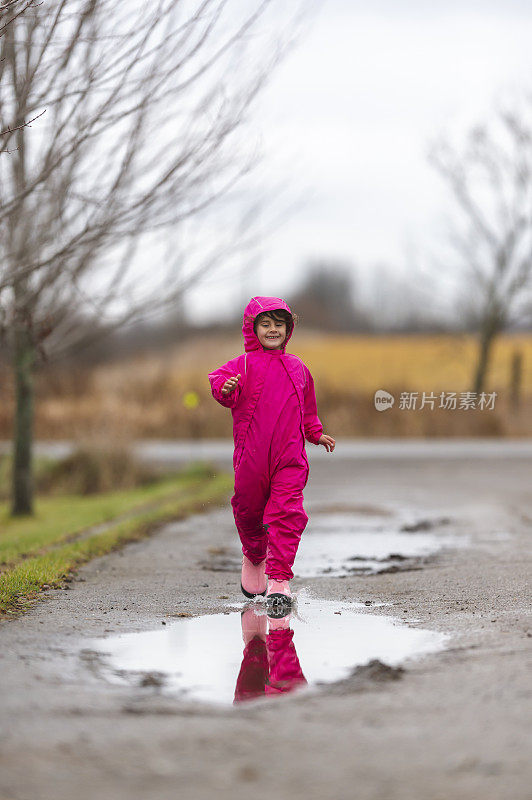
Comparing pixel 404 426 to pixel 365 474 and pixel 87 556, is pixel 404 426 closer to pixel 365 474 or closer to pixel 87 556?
pixel 365 474

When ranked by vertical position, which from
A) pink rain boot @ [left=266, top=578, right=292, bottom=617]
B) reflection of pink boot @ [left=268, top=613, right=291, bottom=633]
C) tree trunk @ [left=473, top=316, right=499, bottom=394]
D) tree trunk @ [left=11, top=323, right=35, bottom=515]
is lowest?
reflection of pink boot @ [left=268, top=613, right=291, bottom=633]

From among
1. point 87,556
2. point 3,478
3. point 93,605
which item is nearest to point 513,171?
point 3,478

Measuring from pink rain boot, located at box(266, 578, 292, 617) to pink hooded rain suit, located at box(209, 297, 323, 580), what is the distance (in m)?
0.04

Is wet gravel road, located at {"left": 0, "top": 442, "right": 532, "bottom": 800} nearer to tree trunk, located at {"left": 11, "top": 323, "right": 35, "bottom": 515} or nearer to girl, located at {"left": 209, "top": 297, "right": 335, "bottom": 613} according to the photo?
girl, located at {"left": 209, "top": 297, "right": 335, "bottom": 613}

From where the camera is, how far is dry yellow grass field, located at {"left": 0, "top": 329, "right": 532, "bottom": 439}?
90.1 feet

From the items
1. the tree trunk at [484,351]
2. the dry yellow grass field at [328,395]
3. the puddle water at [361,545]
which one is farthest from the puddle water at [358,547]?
the tree trunk at [484,351]

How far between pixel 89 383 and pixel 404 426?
1054 cm

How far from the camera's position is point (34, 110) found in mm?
6688

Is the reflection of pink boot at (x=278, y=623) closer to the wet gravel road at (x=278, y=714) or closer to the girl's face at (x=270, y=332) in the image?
the wet gravel road at (x=278, y=714)

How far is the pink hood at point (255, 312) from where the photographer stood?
6.27 metres

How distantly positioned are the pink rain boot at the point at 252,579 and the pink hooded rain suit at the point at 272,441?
267 millimetres

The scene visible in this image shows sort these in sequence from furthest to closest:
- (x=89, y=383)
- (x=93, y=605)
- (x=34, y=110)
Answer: (x=89, y=383)
(x=34, y=110)
(x=93, y=605)

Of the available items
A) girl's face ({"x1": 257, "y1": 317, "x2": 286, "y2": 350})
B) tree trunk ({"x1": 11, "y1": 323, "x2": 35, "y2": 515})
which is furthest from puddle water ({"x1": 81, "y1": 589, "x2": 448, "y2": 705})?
tree trunk ({"x1": 11, "y1": 323, "x2": 35, "y2": 515})

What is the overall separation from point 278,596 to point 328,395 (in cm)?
2452
